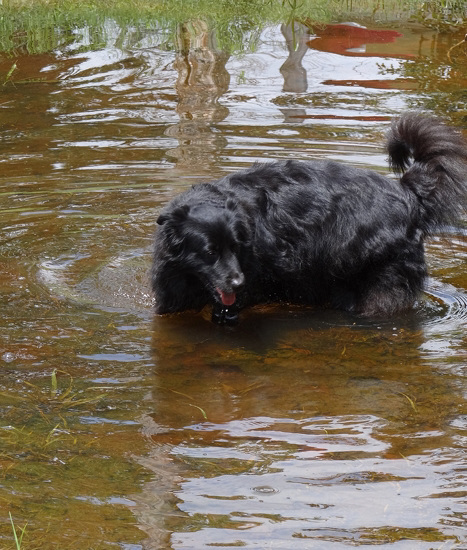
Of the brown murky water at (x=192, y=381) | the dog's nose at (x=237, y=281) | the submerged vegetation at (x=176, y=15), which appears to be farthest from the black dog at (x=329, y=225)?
the submerged vegetation at (x=176, y=15)

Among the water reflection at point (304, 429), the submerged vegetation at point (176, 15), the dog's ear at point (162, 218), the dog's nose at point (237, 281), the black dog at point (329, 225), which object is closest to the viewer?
the water reflection at point (304, 429)

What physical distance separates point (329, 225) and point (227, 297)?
873 millimetres

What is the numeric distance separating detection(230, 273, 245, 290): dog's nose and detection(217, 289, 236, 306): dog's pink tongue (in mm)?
132

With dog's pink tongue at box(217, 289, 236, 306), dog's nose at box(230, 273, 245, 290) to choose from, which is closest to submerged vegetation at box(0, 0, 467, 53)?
dog's pink tongue at box(217, 289, 236, 306)

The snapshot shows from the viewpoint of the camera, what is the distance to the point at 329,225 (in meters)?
5.95

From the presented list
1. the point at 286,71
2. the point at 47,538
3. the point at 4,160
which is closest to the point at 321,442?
the point at 47,538

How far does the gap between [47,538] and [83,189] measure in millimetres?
5450

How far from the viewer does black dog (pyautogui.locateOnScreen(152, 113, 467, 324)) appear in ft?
19.1

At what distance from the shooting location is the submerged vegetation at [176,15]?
45.1ft

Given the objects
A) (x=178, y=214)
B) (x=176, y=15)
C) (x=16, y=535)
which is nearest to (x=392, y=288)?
(x=178, y=214)

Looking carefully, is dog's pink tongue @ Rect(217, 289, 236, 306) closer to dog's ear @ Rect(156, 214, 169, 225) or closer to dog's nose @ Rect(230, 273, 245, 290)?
dog's nose @ Rect(230, 273, 245, 290)

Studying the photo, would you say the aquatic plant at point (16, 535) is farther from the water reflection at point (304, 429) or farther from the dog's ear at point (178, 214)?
the dog's ear at point (178, 214)

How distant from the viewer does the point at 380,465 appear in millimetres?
3992

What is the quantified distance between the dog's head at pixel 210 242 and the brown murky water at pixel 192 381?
41 cm
